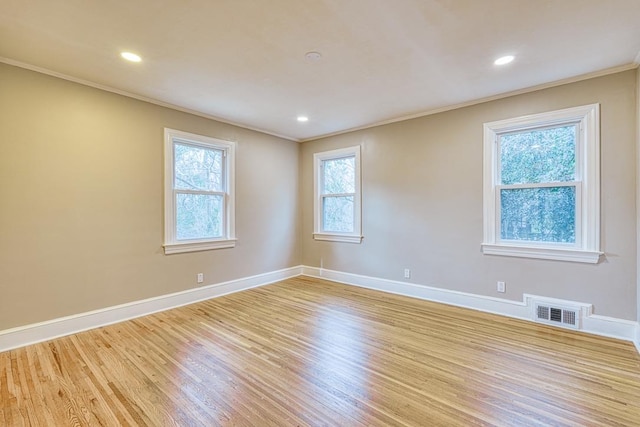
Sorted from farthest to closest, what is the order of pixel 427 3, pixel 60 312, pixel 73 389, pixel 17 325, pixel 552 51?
pixel 60 312, pixel 17 325, pixel 552 51, pixel 73 389, pixel 427 3

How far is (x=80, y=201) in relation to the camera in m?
3.07

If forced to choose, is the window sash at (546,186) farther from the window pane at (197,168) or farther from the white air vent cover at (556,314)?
the window pane at (197,168)

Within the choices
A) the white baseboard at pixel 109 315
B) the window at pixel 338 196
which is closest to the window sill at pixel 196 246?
the white baseboard at pixel 109 315

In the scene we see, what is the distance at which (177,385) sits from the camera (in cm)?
211

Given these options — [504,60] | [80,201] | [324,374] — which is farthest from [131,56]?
[504,60]

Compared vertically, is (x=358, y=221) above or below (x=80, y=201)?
below

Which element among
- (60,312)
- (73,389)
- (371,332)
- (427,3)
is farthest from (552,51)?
(60,312)

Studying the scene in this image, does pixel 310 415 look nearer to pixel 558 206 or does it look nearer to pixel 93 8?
pixel 93 8

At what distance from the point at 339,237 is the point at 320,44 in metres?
3.21

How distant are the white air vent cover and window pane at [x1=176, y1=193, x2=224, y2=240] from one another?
413cm

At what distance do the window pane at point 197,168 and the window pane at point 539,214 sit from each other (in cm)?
382

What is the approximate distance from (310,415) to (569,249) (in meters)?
3.07

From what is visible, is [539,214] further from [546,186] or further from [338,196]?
[338,196]

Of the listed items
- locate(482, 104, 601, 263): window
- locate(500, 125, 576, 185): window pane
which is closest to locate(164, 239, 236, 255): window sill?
locate(482, 104, 601, 263): window
